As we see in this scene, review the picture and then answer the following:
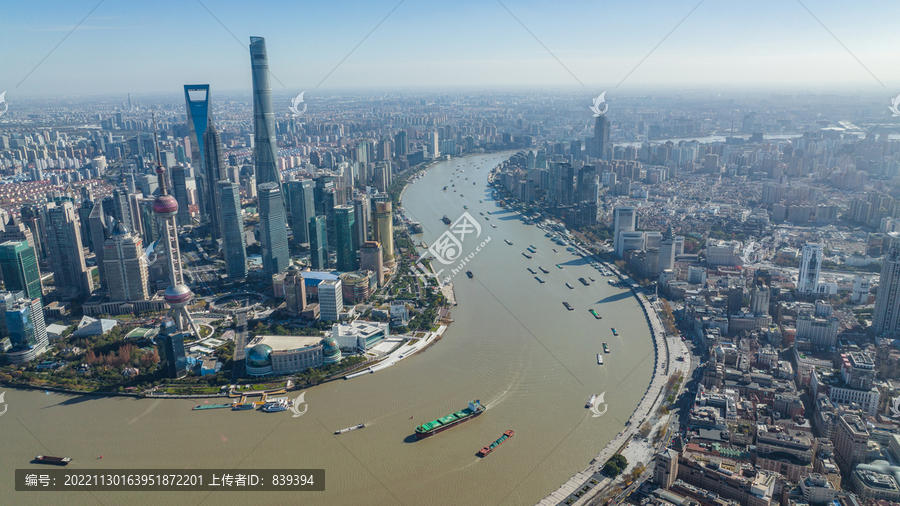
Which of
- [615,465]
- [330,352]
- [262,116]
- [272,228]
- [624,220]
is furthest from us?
[262,116]

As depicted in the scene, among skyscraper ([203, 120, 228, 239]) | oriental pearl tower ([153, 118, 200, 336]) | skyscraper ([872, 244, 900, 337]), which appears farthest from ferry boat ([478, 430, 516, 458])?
skyscraper ([203, 120, 228, 239])

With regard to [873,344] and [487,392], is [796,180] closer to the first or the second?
[873,344]

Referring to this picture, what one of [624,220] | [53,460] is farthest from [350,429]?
[624,220]

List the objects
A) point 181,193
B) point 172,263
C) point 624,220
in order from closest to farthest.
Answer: point 172,263 → point 624,220 → point 181,193

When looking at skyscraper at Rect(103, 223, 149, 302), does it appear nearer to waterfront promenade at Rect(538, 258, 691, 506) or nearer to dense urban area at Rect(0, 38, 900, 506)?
dense urban area at Rect(0, 38, 900, 506)

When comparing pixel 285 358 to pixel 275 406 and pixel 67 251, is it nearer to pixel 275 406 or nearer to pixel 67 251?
pixel 275 406

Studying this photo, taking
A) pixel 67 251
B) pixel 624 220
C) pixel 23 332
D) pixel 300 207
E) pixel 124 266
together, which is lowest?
pixel 23 332

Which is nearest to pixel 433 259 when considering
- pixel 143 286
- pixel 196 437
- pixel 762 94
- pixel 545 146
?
pixel 143 286

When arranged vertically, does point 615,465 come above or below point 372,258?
below

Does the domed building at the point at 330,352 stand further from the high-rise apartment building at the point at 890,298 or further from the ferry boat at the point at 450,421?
the high-rise apartment building at the point at 890,298
